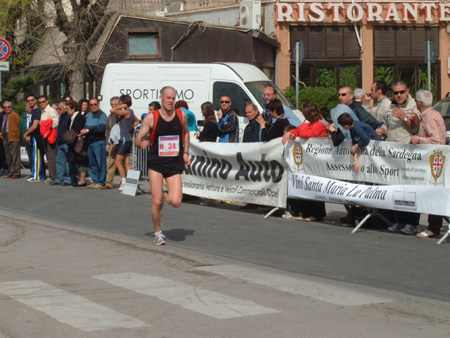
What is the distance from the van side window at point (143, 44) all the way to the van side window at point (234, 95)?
30.5 feet

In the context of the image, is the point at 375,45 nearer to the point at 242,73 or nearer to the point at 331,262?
the point at 242,73

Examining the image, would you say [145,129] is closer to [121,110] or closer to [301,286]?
[301,286]

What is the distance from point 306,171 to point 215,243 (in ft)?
7.71

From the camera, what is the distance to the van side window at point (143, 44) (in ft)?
98.0

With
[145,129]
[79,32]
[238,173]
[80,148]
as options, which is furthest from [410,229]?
[79,32]

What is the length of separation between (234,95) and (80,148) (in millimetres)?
4302

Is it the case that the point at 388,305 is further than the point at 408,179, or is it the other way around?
the point at 408,179

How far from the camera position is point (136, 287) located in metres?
8.42

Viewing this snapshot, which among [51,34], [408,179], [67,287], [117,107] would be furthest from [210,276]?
[51,34]

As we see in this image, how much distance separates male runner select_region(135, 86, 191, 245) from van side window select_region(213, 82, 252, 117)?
972 centimetres

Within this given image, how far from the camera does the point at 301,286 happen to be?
28.3ft

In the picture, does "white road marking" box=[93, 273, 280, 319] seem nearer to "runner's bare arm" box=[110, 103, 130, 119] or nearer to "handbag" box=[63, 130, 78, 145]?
"runner's bare arm" box=[110, 103, 130, 119]

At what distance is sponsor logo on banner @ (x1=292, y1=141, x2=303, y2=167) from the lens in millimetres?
13164

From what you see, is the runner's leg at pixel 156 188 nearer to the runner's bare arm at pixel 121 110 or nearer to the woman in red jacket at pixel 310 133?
the woman in red jacket at pixel 310 133
